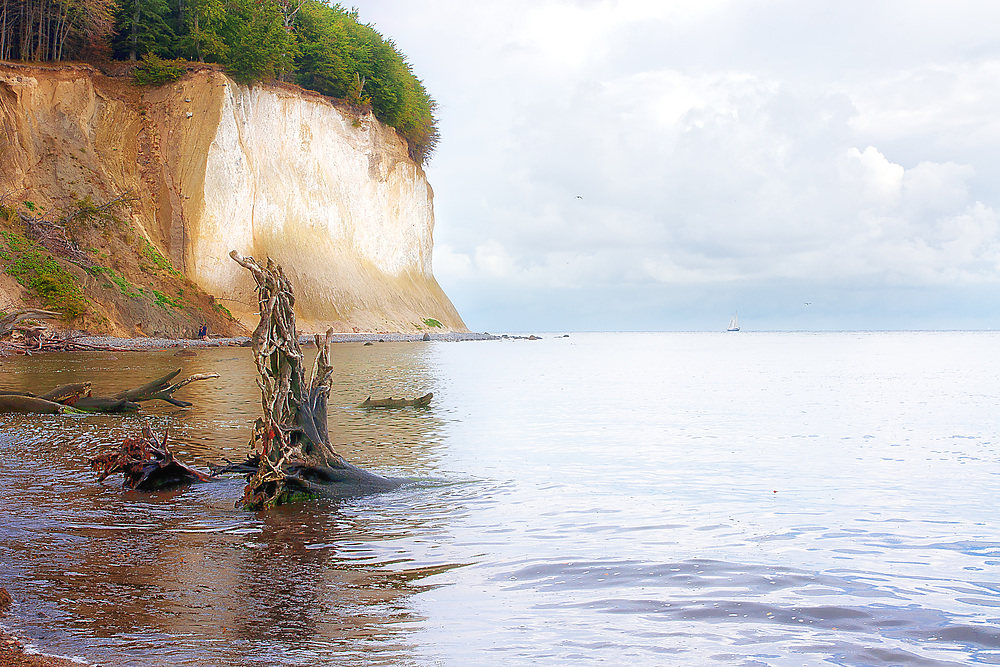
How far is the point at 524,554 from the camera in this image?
664 cm

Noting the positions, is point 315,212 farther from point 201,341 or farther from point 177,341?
point 177,341

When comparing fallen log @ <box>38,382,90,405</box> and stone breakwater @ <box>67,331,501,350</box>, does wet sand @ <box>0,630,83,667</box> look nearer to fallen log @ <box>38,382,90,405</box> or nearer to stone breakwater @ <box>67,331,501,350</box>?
fallen log @ <box>38,382,90,405</box>

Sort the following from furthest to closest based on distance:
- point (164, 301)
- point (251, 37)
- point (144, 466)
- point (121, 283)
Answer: point (251, 37) < point (164, 301) < point (121, 283) < point (144, 466)

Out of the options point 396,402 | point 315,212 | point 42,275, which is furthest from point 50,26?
point 396,402

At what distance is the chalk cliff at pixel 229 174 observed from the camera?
4353cm

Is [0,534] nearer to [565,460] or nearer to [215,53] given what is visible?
[565,460]

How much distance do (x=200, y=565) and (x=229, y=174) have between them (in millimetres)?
49678

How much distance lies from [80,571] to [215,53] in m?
52.4

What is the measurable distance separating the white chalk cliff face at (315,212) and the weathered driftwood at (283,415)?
43.6m

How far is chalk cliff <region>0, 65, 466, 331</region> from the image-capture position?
43531mm

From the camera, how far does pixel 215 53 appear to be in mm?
51500

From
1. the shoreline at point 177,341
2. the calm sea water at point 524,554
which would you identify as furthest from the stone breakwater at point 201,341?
the calm sea water at point 524,554

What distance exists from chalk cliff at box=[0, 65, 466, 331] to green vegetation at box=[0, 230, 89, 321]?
1.70 metres

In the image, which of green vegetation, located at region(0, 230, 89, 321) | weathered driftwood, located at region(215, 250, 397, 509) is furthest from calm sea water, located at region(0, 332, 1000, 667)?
green vegetation, located at region(0, 230, 89, 321)
